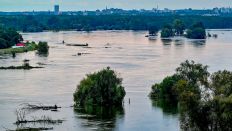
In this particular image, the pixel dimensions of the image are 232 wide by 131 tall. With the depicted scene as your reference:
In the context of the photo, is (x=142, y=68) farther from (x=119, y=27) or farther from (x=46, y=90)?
(x=119, y=27)

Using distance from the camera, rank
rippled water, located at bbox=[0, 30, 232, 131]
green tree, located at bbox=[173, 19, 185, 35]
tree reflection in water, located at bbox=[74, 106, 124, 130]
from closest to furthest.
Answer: tree reflection in water, located at bbox=[74, 106, 124, 130] → rippled water, located at bbox=[0, 30, 232, 131] → green tree, located at bbox=[173, 19, 185, 35]

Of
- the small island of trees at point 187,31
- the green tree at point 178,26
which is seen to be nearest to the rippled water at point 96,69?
the small island of trees at point 187,31

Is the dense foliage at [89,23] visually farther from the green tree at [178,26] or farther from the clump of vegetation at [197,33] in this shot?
the clump of vegetation at [197,33]

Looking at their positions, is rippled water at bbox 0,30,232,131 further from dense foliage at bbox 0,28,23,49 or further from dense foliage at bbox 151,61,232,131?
dense foliage at bbox 151,61,232,131

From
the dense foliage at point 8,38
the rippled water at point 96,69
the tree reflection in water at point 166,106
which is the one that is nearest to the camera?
the rippled water at point 96,69

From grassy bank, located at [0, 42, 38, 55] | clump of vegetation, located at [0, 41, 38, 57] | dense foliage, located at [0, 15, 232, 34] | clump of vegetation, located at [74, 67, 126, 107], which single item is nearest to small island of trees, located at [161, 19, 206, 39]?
dense foliage, located at [0, 15, 232, 34]

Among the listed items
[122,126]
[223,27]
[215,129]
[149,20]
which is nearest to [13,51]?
[122,126]

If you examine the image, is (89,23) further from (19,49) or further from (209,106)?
(209,106)
